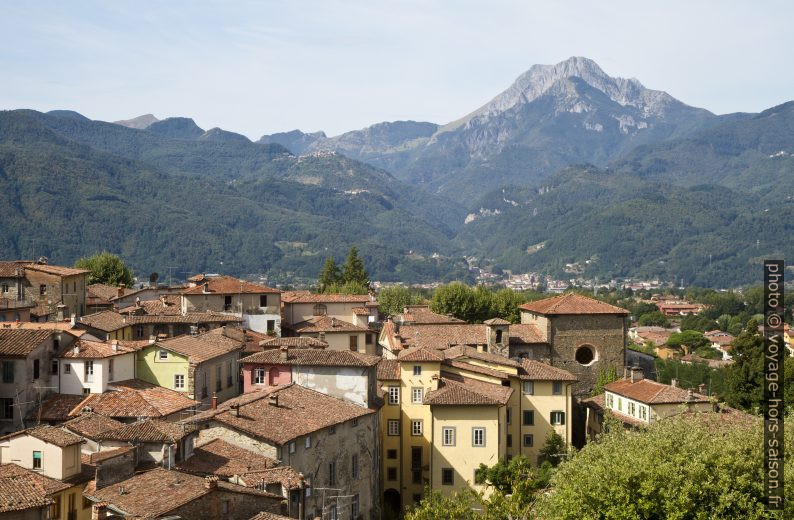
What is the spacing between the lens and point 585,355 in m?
75.9

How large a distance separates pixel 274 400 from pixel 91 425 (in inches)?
307

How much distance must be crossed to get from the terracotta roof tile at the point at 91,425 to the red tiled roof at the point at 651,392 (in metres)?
31.7

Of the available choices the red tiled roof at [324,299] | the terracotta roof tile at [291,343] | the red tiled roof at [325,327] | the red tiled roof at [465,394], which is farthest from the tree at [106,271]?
the red tiled roof at [465,394]

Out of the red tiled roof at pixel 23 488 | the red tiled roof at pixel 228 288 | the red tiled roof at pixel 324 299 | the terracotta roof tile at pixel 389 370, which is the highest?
the red tiled roof at pixel 228 288

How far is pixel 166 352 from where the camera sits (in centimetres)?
5234

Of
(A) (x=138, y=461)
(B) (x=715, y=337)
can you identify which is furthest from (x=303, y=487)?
(B) (x=715, y=337)

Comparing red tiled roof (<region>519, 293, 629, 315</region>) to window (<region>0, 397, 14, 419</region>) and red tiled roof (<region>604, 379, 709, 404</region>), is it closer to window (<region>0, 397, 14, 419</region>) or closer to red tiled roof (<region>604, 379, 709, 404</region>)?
red tiled roof (<region>604, 379, 709, 404</region>)

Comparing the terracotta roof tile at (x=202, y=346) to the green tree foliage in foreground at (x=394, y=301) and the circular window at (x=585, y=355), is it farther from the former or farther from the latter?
the green tree foliage in foreground at (x=394, y=301)

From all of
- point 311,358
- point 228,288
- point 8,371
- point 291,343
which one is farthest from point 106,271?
point 311,358

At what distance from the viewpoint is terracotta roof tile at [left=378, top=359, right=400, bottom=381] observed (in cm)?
5503

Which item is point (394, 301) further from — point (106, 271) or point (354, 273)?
point (106, 271)

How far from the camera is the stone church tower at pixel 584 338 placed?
74500 mm

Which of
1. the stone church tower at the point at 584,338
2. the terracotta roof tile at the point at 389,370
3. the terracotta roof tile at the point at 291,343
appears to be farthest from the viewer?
the stone church tower at the point at 584,338

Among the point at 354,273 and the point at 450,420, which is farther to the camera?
the point at 354,273
